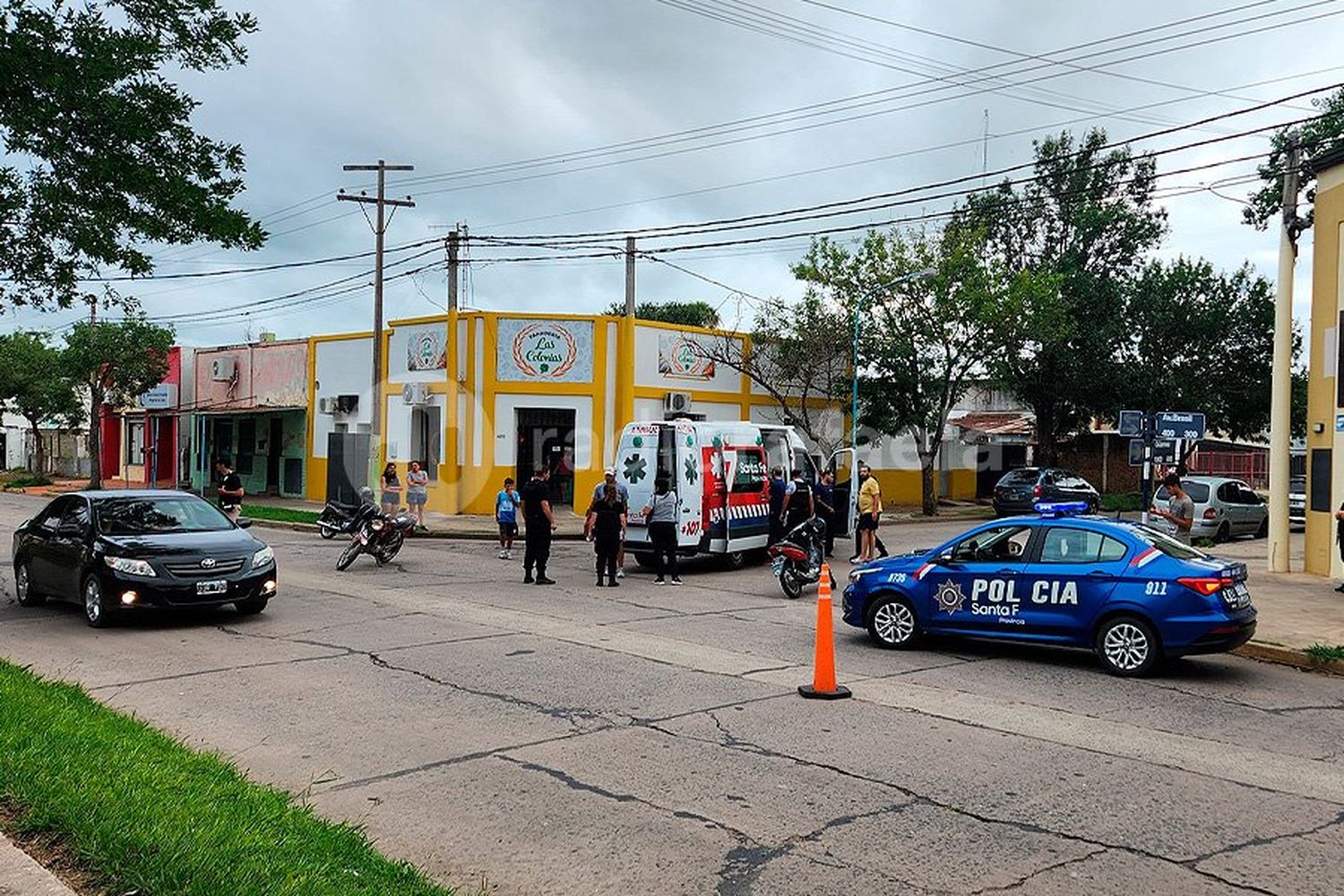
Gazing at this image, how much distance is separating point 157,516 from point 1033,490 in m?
24.6

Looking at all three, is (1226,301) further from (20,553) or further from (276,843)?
(276,843)

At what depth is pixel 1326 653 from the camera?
1113 cm

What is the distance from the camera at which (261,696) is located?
8.88m

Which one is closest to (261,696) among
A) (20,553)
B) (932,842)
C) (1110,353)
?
(932,842)

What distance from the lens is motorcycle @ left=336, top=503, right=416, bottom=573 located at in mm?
18516

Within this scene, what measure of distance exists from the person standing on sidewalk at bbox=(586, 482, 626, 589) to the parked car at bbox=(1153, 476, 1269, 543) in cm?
1464

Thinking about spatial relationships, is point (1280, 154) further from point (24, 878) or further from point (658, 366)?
point (24, 878)

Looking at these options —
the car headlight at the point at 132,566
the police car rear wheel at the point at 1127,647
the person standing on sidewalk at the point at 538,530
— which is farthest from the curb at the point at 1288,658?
the car headlight at the point at 132,566

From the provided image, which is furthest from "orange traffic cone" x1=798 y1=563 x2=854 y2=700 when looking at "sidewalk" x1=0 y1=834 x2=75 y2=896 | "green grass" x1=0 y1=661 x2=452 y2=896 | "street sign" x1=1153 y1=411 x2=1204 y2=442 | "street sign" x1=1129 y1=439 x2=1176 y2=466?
"street sign" x1=1153 y1=411 x2=1204 y2=442

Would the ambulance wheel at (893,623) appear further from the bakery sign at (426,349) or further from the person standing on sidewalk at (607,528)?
the bakery sign at (426,349)

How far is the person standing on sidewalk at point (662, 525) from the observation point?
57.7 feet

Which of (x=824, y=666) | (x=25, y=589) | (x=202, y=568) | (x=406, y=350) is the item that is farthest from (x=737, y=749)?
(x=406, y=350)

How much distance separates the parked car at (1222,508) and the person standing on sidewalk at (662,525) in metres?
13.6

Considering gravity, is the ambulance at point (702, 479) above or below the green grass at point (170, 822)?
above
